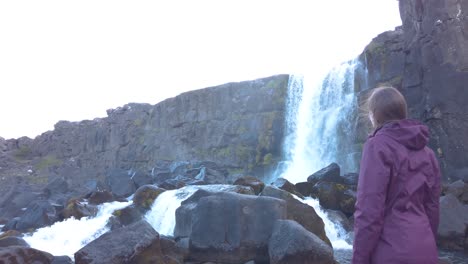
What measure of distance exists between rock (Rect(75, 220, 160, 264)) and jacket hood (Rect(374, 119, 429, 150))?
7543mm

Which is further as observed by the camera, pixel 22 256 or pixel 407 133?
pixel 22 256

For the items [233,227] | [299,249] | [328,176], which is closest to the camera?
[299,249]

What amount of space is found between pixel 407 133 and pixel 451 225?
11.6 meters

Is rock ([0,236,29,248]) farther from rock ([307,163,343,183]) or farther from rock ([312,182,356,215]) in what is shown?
rock ([307,163,343,183])

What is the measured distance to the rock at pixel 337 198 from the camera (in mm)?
17703

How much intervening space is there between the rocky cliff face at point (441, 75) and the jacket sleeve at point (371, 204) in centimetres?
2210

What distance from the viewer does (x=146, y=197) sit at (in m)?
19.1

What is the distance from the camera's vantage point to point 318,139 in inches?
1396

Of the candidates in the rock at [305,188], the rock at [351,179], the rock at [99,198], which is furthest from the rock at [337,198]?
the rock at [99,198]

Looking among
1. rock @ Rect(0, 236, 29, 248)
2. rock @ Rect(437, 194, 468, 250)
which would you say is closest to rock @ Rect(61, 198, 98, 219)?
rock @ Rect(0, 236, 29, 248)

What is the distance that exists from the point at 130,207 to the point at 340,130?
20.0 meters

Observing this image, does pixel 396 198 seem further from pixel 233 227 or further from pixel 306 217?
pixel 306 217

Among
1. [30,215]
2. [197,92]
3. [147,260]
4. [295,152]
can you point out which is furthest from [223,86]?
[147,260]

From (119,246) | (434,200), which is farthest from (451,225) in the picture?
(434,200)
